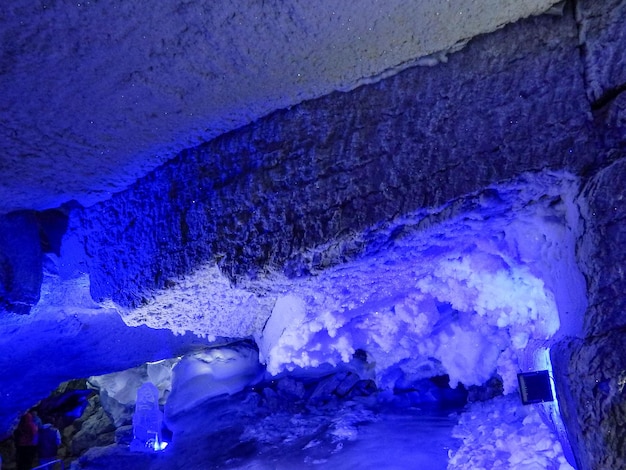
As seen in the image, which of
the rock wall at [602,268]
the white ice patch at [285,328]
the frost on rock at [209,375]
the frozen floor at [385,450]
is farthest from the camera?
the frost on rock at [209,375]

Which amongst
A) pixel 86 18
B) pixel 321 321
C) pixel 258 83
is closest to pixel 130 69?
pixel 86 18

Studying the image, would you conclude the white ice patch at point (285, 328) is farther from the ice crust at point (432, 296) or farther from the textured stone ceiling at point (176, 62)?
the textured stone ceiling at point (176, 62)

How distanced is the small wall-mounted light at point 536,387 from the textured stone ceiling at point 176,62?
1.26 m

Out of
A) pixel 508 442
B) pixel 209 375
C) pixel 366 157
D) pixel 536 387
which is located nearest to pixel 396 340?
pixel 508 442

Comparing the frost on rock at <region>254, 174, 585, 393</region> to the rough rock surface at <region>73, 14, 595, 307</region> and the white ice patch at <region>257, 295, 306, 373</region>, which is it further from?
the rough rock surface at <region>73, 14, 595, 307</region>

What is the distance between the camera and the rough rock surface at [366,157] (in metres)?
1.49

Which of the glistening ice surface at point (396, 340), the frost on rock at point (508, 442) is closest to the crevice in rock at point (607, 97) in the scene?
the glistening ice surface at point (396, 340)

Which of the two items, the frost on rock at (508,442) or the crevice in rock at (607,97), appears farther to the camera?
the frost on rock at (508,442)

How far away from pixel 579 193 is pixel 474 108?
422mm

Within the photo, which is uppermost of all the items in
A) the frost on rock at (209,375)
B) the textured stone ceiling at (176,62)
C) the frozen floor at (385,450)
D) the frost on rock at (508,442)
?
the textured stone ceiling at (176,62)

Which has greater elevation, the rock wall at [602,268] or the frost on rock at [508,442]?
the rock wall at [602,268]

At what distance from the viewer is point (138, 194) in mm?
2111

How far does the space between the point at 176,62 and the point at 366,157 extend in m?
0.70

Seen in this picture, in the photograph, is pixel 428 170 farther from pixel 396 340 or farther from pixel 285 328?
pixel 396 340
